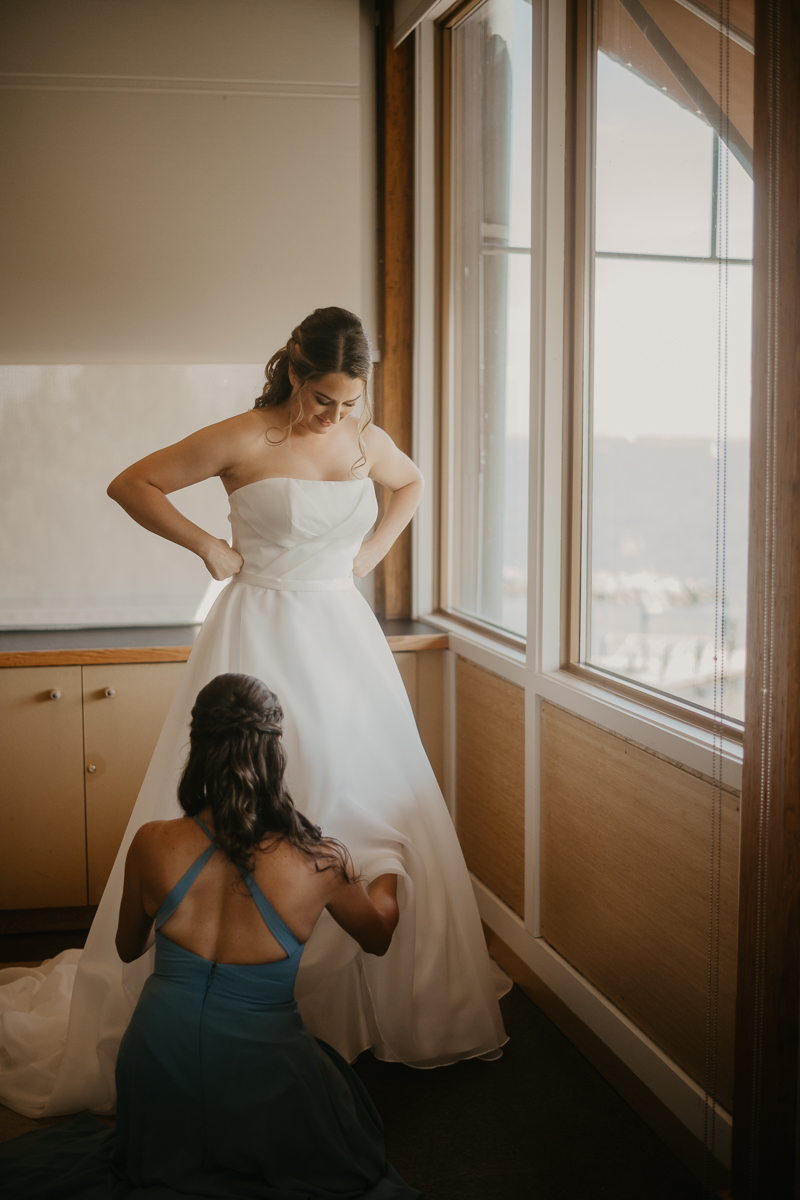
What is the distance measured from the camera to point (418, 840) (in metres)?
2.21

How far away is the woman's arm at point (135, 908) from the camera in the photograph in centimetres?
170

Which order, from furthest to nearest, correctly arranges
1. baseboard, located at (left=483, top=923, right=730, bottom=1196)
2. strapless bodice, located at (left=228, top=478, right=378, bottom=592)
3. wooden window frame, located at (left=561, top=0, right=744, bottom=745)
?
wooden window frame, located at (left=561, top=0, right=744, bottom=745)
strapless bodice, located at (left=228, top=478, right=378, bottom=592)
baseboard, located at (left=483, top=923, right=730, bottom=1196)

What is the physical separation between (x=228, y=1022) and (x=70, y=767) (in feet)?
4.96


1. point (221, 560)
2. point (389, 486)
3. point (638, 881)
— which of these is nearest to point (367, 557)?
point (389, 486)

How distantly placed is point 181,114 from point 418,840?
8.36 feet

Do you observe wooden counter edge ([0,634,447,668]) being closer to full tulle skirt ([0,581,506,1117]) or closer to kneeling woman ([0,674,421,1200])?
full tulle skirt ([0,581,506,1117])

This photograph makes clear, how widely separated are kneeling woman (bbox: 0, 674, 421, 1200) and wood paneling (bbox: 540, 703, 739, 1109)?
2.07ft

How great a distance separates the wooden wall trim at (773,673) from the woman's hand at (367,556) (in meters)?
1.12

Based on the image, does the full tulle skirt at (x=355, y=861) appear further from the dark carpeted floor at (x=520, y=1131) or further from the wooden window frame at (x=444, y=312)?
the wooden window frame at (x=444, y=312)

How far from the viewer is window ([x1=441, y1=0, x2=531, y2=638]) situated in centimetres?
274

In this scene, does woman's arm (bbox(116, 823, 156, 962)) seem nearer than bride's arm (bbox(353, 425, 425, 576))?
Yes

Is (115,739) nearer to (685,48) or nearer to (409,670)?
(409,670)

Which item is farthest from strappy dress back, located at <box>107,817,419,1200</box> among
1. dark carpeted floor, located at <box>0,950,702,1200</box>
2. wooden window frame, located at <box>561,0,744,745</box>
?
wooden window frame, located at <box>561,0,744,745</box>

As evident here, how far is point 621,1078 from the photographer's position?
6.79ft
